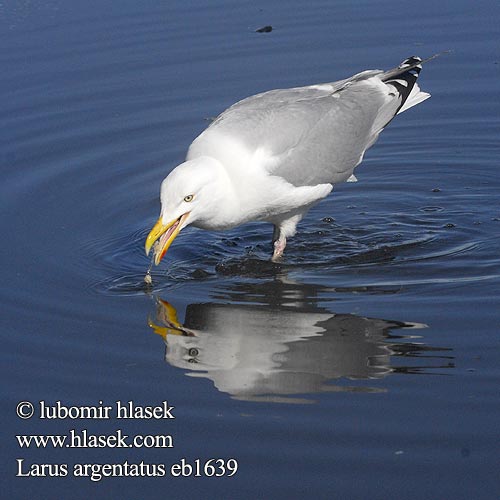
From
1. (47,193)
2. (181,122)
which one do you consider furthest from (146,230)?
(181,122)

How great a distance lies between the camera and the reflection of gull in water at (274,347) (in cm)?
576

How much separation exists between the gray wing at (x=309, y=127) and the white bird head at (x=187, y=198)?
0.80 feet

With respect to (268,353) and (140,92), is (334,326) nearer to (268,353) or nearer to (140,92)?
(268,353)

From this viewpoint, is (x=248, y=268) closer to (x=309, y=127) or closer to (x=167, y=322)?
(x=309, y=127)

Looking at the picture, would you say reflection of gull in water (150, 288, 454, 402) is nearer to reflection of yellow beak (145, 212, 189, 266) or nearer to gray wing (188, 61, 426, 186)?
reflection of yellow beak (145, 212, 189, 266)

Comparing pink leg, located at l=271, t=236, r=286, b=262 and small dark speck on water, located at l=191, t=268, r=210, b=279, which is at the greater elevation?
pink leg, located at l=271, t=236, r=286, b=262

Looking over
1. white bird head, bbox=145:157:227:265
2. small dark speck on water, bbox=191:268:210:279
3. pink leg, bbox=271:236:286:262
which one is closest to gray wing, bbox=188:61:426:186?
white bird head, bbox=145:157:227:265

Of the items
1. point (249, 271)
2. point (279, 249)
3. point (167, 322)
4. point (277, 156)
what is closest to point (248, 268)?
point (249, 271)

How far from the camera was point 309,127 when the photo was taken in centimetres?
772

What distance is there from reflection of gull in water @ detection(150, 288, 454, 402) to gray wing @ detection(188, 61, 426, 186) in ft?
3.55

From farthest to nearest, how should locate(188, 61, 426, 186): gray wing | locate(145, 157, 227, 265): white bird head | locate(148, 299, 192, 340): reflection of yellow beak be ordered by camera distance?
locate(188, 61, 426, 186): gray wing < locate(145, 157, 227, 265): white bird head < locate(148, 299, 192, 340): reflection of yellow beak

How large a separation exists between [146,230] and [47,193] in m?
1.11

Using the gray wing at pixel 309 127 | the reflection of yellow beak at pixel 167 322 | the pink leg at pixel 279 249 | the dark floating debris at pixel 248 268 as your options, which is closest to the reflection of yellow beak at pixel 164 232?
the reflection of yellow beak at pixel 167 322

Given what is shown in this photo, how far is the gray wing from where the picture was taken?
7223 millimetres
